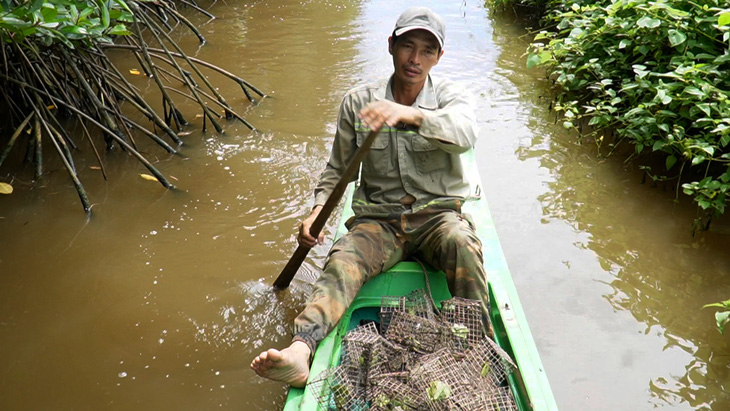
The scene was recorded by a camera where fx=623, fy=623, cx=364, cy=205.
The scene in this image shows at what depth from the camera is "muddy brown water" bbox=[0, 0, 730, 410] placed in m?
2.72

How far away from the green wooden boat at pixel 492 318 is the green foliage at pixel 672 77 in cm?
141

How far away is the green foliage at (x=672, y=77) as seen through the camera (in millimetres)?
3436

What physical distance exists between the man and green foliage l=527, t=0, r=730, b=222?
1500 millimetres

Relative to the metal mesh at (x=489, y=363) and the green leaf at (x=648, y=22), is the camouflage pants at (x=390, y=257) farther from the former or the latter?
the green leaf at (x=648, y=22)

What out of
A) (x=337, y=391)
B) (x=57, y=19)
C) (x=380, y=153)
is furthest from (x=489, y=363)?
(x=57, y=19)

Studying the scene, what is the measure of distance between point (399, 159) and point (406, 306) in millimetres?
630

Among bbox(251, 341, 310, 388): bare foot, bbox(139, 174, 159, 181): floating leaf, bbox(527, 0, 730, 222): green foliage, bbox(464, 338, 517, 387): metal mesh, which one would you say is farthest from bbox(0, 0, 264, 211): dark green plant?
bbox(527, 0, 730, 222): green foliage

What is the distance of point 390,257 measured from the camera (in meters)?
2.62

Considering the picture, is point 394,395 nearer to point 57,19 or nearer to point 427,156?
point 427,156

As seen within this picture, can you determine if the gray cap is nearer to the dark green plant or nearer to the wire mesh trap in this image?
the wire mesh trap

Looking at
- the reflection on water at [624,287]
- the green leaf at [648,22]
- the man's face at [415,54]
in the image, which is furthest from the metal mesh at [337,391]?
the green leaf at [648,22]

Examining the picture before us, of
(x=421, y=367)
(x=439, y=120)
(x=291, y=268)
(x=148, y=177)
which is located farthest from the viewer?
(x=148, y=177)

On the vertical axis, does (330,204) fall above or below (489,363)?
above

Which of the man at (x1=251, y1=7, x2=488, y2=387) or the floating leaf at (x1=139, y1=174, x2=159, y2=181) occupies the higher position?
the man at (x1=251, y1=7, x2=488, y2=387)
